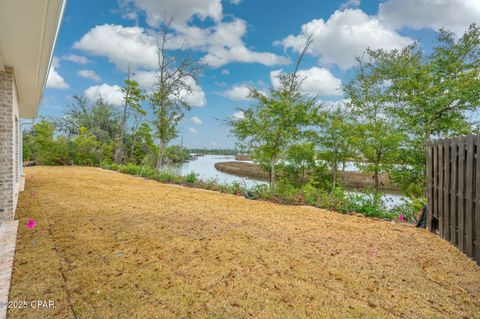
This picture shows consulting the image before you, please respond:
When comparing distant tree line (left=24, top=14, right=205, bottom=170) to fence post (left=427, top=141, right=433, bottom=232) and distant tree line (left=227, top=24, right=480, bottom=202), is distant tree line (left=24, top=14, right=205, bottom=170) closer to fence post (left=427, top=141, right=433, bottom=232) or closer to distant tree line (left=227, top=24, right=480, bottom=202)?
distant tree line (left=227, top=24, right=480, bottom=202)

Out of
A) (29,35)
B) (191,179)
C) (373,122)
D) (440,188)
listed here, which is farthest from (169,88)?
(440,188)

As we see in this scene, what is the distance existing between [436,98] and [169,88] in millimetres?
10335

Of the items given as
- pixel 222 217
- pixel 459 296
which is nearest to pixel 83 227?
pixel 222 217

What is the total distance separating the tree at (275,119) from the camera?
6801mm

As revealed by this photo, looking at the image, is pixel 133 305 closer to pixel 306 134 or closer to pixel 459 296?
pixel 459 296

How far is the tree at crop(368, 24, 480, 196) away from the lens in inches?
230

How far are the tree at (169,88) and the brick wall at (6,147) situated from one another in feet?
25.3

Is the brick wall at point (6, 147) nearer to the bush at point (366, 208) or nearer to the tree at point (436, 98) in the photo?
the bush at point (366, 208)

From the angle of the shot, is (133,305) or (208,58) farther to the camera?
(208,58)

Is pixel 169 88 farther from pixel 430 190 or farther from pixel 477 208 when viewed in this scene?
pixel 477 208

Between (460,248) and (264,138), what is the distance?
482 cm

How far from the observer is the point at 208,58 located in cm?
1261

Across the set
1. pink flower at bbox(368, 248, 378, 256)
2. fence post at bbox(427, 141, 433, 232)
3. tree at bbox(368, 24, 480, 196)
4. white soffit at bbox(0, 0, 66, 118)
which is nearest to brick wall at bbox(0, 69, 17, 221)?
white soffit at bbox(0, 0, 66, 118)


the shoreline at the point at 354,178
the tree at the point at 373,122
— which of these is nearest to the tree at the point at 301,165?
the shoreline at the point at 354,178
